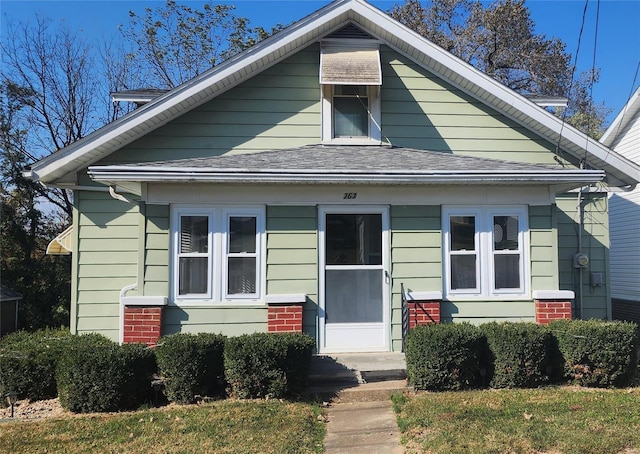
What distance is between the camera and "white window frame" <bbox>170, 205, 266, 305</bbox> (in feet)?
25.7

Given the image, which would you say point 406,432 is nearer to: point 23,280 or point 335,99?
point 335,99

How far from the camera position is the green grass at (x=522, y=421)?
4809mm

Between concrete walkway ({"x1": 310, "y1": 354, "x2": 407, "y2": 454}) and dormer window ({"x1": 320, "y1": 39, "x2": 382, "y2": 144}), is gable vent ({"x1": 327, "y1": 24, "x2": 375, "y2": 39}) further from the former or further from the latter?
concrete walkway ({"x1": 310, "y1": 354, "x2": 407, "y2": 454})

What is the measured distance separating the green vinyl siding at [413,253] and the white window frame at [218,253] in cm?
216

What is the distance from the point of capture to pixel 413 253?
806cm

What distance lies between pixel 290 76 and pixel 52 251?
6.22 metres

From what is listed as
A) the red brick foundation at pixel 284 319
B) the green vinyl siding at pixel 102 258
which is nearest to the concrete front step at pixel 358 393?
the red brick foundation at pixel 284 319

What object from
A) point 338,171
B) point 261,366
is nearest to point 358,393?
point 261,366

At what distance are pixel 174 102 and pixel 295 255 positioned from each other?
331 centimetres

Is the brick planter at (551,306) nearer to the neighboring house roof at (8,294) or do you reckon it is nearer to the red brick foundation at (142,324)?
the red brick foundation at (142,324)

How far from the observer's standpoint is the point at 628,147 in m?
13.5

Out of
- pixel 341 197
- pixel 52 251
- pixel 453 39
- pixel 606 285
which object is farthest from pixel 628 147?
pixel 52 251

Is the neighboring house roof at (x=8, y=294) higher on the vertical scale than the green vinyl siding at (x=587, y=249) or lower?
lower

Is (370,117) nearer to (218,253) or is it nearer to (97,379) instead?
(218,253)
